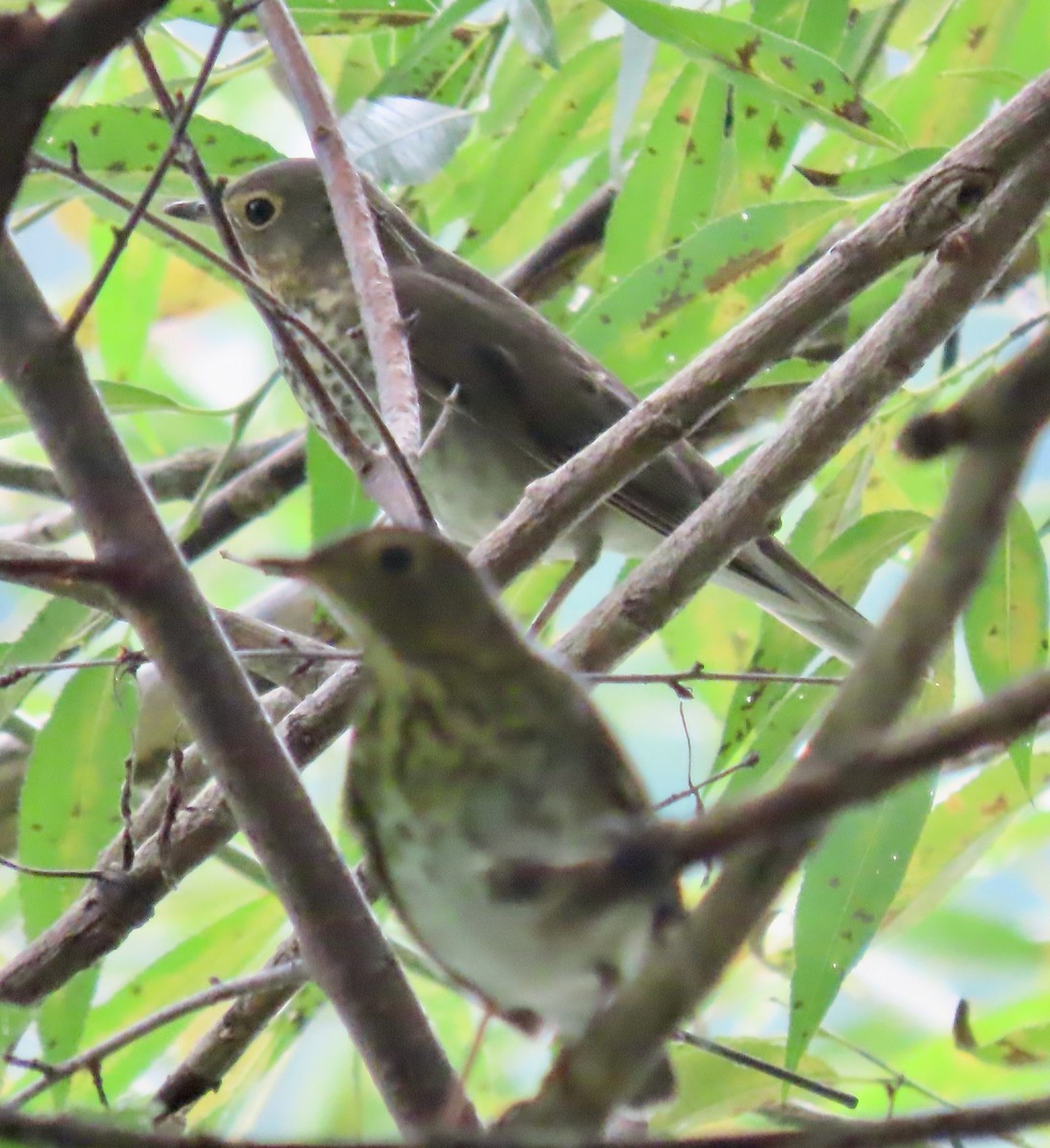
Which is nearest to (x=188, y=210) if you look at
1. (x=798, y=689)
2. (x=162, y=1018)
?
(x=798, y=689)

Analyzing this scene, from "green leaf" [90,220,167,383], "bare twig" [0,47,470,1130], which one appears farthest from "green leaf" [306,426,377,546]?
"bare twig" [0,47,470,1130]

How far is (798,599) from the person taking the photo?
216 centimetres

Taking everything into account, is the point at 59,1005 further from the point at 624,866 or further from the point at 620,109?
the point at 624,866

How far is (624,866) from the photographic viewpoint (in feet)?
1.59

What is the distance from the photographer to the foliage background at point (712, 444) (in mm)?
1771

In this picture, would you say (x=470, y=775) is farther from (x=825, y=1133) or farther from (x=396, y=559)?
(x=825, y=1133)

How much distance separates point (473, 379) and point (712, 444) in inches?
18.3

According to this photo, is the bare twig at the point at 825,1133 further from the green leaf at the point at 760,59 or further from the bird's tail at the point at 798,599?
the bird's tail at the point at 798,599

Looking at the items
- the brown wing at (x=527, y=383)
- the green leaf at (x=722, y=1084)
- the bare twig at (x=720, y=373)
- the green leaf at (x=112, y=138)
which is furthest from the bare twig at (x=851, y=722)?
the brown wing at (x=527, y=383)

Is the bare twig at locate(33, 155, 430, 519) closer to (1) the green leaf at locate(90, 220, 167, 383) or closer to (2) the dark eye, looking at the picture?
(1) the green leaf at locate(90, 220, 167, 383)

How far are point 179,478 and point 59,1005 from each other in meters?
1.23

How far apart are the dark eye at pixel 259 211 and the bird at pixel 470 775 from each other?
1.85m

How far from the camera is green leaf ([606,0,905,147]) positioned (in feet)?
5.51

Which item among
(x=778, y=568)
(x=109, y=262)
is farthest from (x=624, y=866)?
(x=778, y=568)
